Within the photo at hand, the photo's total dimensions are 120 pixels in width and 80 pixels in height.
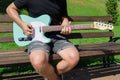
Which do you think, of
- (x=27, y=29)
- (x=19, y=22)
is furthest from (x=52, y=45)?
(x=19, y=22)

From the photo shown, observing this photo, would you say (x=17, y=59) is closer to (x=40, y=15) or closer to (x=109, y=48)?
(x=40, y=15)

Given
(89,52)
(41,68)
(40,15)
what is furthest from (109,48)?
(41,68)

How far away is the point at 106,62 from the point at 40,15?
97.4 inches

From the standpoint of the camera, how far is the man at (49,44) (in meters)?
4.38

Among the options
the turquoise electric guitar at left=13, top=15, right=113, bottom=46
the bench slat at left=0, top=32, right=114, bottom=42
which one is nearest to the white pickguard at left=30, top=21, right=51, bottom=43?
the turquoise electric guitar at left=13, top=15, right=113, bottom=46

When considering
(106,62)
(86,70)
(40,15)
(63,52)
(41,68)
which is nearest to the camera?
(41,68)

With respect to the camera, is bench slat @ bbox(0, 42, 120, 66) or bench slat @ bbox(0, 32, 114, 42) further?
bench slat @ bbox(0, 32, 114, 42)

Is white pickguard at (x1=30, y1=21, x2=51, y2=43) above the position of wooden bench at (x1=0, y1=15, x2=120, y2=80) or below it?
above

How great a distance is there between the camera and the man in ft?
14.4

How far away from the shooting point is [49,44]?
483 cm

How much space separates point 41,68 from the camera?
170 inches

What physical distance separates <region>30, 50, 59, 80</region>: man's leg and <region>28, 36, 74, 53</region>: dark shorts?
120 mm

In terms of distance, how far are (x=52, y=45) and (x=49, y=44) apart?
0.07 metres

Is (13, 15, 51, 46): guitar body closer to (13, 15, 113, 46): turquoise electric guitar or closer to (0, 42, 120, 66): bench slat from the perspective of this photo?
(13, 15, 113, 46): turquoise electric guitar
